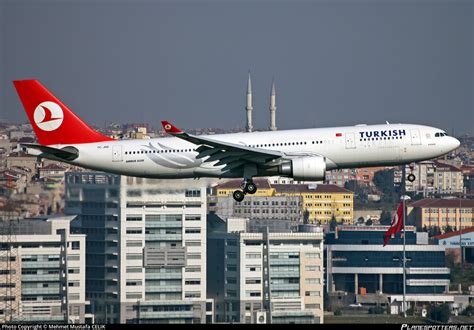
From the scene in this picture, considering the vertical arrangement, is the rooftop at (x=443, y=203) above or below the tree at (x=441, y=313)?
above

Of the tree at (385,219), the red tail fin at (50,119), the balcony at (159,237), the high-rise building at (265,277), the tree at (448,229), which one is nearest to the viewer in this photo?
the red tail fin at (50,119)

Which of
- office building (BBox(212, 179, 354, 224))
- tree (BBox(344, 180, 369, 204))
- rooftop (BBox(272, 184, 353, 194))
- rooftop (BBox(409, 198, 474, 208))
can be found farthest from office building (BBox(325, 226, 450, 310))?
tree (BBox(344, 180, 369, 204))

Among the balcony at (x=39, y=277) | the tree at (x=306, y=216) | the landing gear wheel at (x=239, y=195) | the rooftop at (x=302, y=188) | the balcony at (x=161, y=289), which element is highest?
the rooftop at (x=302, y=188)

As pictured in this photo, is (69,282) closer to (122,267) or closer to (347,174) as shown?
(122,267)

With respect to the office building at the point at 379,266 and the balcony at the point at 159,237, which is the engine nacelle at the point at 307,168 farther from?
the office building at the point at 379,266

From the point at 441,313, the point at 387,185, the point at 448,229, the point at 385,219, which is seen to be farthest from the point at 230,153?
the point at 387,185

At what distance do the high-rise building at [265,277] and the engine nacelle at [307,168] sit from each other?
15.7 metres

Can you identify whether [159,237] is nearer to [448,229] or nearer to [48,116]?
[48,116]

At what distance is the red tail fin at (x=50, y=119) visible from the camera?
59344 mm

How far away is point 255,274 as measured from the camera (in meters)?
77.4

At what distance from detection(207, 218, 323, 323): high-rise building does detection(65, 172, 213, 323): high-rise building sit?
4.24ft

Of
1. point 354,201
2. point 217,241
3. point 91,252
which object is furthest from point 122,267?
point 354,201

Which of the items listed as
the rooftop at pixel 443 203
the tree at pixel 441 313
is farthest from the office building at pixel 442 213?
the tree at pixel 441 313

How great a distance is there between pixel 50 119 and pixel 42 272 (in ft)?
45.6
